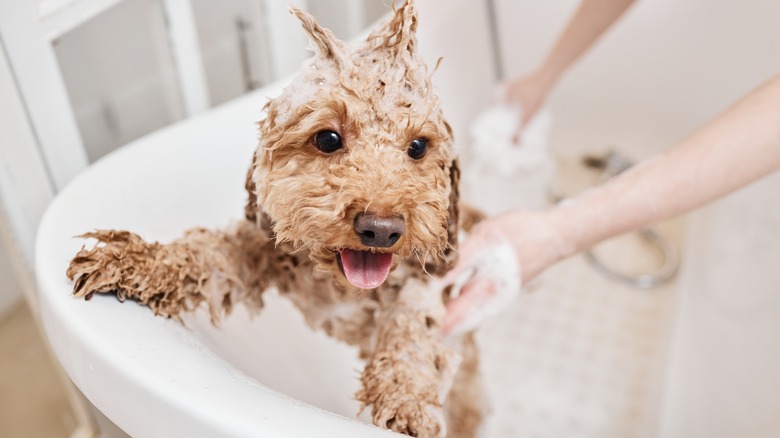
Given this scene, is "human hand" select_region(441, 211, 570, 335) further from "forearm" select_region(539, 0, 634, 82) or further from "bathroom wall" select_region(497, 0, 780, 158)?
"bathroom wall" select_region(497, 0, 780, 158)

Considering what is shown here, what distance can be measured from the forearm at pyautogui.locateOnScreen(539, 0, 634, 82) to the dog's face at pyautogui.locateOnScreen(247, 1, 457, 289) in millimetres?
973

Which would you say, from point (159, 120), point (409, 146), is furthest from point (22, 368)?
point (409, 146)

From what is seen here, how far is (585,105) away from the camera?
2098 mm

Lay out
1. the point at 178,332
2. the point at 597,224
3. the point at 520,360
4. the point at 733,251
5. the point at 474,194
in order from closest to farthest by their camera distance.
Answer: the point at 178,332, the point at 597,224, the point at 733,251, the point at 520,360, the point at 474,194

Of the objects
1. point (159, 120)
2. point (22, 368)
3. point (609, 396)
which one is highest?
point (159, 120)

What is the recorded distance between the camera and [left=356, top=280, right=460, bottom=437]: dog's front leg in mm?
667

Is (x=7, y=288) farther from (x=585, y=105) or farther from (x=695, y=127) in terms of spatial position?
(x=695, y=127)

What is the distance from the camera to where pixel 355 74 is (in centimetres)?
61

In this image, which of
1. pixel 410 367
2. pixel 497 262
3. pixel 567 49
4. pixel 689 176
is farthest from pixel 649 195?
pixel 567 49

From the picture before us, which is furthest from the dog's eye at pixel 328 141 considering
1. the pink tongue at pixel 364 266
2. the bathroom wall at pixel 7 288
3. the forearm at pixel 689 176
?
the bathroom wall at pixel 7 288

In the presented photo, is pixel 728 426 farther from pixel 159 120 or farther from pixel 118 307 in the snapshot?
pixel 159 120

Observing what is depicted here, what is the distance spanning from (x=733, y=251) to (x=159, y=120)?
4.25ft

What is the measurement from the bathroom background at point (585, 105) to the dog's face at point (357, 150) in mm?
141

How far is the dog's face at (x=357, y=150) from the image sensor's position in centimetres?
59
